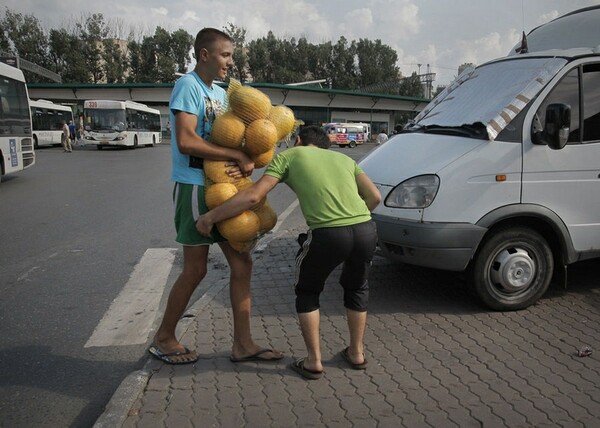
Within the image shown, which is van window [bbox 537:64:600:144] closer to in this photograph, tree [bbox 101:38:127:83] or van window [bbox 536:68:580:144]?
van window [bbox 536:68:580:144]

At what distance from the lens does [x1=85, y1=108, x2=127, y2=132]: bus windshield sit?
2910 cm

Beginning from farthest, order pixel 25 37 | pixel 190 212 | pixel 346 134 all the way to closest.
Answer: pixel 25 37 → pixel 346 134 → pixel 190 212

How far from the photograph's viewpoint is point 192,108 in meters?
2.91

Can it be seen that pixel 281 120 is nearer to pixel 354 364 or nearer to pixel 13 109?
pixel 354 364

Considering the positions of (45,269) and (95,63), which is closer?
(45,269)

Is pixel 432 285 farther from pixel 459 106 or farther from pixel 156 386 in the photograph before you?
pixel 156 386

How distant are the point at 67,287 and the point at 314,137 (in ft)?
11.1

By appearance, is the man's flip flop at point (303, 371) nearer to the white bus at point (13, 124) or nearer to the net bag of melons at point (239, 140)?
the net bag of melons at point (239, 140)

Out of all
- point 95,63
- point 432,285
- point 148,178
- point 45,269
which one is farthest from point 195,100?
point 95,63

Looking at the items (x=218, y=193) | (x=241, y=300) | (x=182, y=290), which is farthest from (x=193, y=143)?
(x=241, y=300)

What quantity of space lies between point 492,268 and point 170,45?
74752 mm

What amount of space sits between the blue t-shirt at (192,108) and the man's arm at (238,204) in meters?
0.25

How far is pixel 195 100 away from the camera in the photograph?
294cm

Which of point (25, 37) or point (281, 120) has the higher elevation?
point (25, 37)
